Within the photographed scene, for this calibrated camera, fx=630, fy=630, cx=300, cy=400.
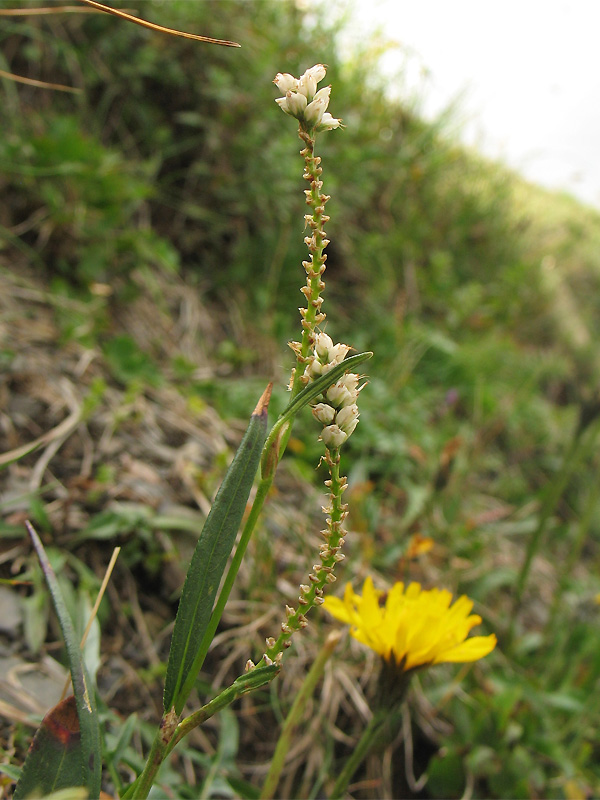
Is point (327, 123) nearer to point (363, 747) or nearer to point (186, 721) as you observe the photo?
point (186, 721)

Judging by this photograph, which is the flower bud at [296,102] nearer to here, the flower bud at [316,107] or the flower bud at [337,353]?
the flower bud at [316,107]

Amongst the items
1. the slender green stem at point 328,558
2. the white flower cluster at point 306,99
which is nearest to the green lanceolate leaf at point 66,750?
the slender green stem at point 328,558

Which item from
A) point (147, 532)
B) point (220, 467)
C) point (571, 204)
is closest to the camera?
point (147, 532)

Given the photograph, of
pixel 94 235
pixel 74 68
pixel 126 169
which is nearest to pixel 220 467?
pixel 94 235

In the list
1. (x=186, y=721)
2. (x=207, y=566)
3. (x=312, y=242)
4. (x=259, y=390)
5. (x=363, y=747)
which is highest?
(x=312, y=242)

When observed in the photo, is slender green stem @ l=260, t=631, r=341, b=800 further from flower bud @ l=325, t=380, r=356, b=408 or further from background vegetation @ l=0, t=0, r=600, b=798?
flower bud @ l=325, t=380, r=356, b=408

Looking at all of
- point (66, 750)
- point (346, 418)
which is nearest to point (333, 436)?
point (346, 418)

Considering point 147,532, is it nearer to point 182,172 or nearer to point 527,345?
point 182,172
